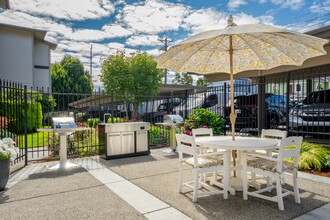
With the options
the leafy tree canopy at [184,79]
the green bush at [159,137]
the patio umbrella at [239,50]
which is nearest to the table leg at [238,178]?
the patio umbrella at [239,50]

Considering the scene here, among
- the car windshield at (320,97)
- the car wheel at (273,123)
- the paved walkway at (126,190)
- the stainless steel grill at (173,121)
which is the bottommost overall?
the paved walkway at (126,190)

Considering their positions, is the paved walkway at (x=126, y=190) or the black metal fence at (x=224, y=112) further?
the black metal fence at (x=224, y=112)

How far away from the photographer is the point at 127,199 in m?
3.50

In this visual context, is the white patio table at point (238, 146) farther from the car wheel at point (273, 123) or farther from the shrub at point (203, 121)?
the car wheel at point (273, 123)

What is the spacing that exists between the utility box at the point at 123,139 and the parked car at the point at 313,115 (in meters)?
4.43

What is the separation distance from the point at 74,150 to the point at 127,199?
383cm

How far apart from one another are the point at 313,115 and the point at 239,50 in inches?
156

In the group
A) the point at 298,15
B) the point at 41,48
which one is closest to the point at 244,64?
the point at 298,15

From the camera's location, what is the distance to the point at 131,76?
1387cm

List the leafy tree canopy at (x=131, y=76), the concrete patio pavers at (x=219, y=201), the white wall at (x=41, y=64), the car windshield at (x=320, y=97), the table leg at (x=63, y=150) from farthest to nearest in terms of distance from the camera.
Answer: the white wall at (x=41, y=64) < the leafy tree canopy at (x=131, y=76) < the car windshield at (x=320, y=97) < the table leg at (x=63, y=150) < the concrete patio pavers at (x=219, y=201)

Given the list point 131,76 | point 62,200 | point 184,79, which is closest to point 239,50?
point 62,200

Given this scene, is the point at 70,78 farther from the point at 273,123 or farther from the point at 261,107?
the point at 273,123

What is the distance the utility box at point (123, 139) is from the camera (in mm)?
6141

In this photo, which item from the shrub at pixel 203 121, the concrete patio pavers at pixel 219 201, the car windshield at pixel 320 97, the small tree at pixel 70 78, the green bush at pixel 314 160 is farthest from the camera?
the small tree at pixel 70 78
